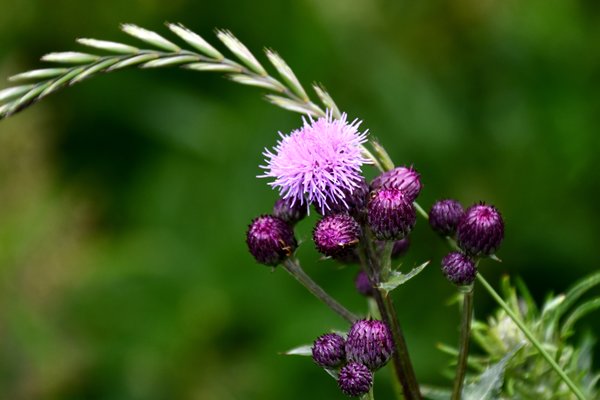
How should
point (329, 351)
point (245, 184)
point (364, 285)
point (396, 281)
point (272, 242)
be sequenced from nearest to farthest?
point (396, 281), point (329, 351), point (272, 242), point (364, 285), point (245, 184)

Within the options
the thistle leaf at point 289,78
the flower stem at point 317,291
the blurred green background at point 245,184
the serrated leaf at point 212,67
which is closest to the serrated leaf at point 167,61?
the serrated leaf at point 212,67

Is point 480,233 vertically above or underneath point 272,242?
underneath

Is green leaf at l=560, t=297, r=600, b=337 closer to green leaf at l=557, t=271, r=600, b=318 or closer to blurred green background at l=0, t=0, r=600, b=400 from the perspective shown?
green leaf at l=557, t=271, r=600, b=318

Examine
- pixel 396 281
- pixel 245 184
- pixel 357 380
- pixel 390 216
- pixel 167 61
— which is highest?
pixel 245 184

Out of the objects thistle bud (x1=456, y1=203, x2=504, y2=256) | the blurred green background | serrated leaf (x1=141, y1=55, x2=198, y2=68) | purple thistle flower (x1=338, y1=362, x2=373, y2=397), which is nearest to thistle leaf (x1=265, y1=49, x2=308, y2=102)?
serrated leaf (x1=141, y1=55, x2=198, y2=68)

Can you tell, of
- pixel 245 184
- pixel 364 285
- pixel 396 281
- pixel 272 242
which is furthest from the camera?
pixel 245 184

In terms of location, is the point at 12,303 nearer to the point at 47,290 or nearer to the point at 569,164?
the point at 47,290

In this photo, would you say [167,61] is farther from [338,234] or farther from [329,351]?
[329,351]

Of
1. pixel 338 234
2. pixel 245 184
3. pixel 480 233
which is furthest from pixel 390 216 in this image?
pixel 245 184
